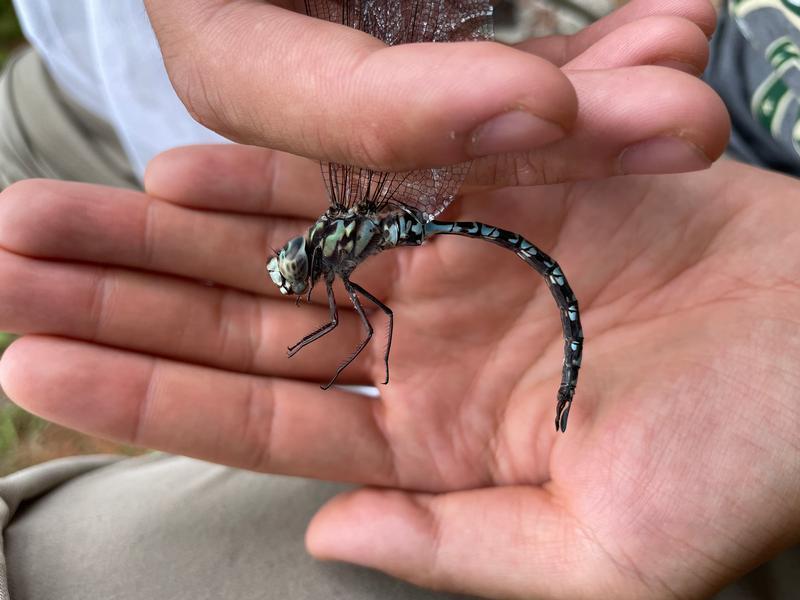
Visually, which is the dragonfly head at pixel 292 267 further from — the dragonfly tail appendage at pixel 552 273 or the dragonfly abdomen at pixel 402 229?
the dragonfly tail appendage at pixel 552 273

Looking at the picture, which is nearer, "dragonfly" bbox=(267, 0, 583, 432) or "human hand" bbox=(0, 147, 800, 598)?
"human hand" bbox=(0, 147, 800, 598)

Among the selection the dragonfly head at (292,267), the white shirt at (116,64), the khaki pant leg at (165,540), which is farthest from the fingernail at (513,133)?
the white shirt at (116,64)

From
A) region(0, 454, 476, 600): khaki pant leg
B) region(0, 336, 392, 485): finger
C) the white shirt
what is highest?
the white shirt

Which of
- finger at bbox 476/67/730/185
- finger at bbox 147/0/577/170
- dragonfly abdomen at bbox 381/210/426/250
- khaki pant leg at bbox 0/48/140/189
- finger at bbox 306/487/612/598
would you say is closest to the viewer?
finger at bbox 147/0/577/170

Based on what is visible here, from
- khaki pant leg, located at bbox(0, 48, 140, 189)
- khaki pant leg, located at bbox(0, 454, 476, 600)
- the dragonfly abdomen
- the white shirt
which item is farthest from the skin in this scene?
khaki pant leg, located at bbox(0, 48, 140, 189)

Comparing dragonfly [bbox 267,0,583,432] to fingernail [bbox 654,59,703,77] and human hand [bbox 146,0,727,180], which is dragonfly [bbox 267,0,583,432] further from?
fingernail [bbox 654,59,703,77]

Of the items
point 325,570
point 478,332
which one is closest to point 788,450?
point 478,332

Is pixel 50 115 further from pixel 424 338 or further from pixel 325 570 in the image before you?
pixel 325 570
